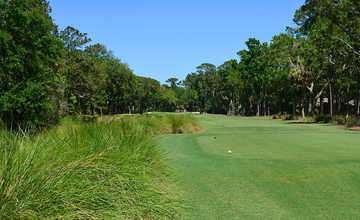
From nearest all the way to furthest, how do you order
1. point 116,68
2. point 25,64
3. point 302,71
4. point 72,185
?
point 72,185
point 25,64
point 302,71
point 116,68

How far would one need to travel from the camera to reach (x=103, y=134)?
19.6ft

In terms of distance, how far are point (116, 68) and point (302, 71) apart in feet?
106

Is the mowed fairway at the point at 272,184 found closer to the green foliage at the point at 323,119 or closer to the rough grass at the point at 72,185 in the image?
the rough grass at the point at 72,185

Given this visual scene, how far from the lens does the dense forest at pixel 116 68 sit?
19297mm

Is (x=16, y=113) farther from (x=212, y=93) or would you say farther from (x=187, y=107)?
(x=187, y=107)

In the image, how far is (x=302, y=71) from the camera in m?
40.3

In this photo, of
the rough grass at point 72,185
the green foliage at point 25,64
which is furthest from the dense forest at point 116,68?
the rough grass at point 72,185

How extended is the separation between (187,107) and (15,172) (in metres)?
118

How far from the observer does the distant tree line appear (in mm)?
25984

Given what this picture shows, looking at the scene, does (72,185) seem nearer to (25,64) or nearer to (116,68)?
(25,64)

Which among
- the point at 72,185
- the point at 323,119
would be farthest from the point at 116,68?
the point at 72,185

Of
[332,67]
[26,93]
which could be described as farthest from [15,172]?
[332,67]

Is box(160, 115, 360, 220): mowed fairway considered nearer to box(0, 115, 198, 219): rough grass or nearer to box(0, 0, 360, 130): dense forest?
box(0, 115, 198, 219): rough grass

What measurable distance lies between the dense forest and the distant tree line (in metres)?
0.09
